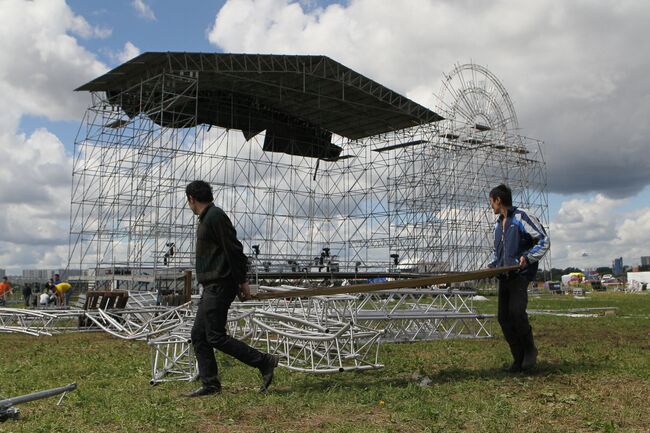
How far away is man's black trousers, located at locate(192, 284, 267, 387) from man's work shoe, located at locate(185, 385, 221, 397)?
0.02 m

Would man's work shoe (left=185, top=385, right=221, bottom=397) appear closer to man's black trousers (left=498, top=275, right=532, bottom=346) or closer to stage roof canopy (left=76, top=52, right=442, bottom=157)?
man's black trousers (left=498, top=275, right=532, bottom=346)

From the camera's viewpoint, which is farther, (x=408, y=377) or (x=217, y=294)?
(x=408, y=377)

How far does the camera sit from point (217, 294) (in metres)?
4.84

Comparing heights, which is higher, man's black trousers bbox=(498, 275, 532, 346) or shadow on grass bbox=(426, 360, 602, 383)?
man's black trousers bbox=(498, 275, 532, 346)

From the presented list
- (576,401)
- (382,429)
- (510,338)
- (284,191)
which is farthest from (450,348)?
(284,191)

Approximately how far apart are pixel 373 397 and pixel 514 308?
1.52m

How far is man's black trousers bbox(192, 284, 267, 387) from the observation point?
483cm

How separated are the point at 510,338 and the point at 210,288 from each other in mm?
2504

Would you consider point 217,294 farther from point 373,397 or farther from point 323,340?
point 373,397

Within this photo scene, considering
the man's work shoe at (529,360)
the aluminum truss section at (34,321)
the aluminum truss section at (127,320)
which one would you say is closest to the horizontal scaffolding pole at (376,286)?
the man's work shoe at (529,360)

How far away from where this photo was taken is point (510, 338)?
5.56m

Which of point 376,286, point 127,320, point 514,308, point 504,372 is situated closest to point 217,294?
point 376,286

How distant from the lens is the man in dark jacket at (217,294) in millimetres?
4836

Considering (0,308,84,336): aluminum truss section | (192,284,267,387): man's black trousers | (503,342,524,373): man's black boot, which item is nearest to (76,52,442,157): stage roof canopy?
(0,308,84,336): aluminum truss section
